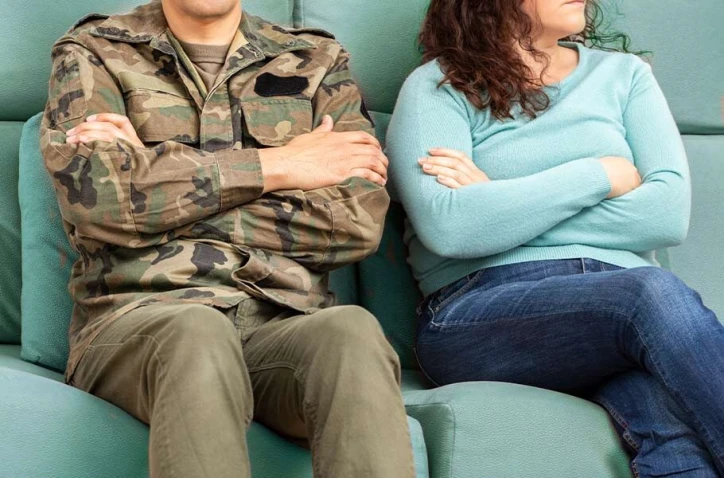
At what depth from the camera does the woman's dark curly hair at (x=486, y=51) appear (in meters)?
1.87

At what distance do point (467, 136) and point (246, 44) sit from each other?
390 mm

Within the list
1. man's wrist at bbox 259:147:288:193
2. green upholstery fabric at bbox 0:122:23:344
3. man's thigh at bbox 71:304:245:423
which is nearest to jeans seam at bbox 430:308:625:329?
man's wrist at bbox 259:147:288:193

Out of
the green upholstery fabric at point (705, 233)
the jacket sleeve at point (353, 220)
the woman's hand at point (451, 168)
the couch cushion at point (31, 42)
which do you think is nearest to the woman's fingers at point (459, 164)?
the woman's hand at point (451, 168)

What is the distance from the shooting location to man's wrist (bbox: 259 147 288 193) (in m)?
1.63

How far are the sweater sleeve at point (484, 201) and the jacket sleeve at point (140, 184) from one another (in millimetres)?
284

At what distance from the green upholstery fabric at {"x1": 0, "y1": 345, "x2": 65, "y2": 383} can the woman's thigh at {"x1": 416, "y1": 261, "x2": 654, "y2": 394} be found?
0.59m

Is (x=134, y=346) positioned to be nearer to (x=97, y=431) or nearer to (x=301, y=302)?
(x=97, y=431)

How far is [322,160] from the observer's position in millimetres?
1684

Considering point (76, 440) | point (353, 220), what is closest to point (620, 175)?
point (353, 220)

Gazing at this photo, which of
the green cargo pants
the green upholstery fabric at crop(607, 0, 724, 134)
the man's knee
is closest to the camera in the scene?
the green cargo pants

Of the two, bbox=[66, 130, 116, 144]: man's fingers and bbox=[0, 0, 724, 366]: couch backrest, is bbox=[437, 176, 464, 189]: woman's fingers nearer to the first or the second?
bbox=[0, 0, 724, 366]: couch backrest

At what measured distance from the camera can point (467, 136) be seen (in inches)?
72.1

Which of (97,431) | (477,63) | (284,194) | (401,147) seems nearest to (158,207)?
(284,194)

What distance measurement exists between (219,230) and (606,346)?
0.58m
